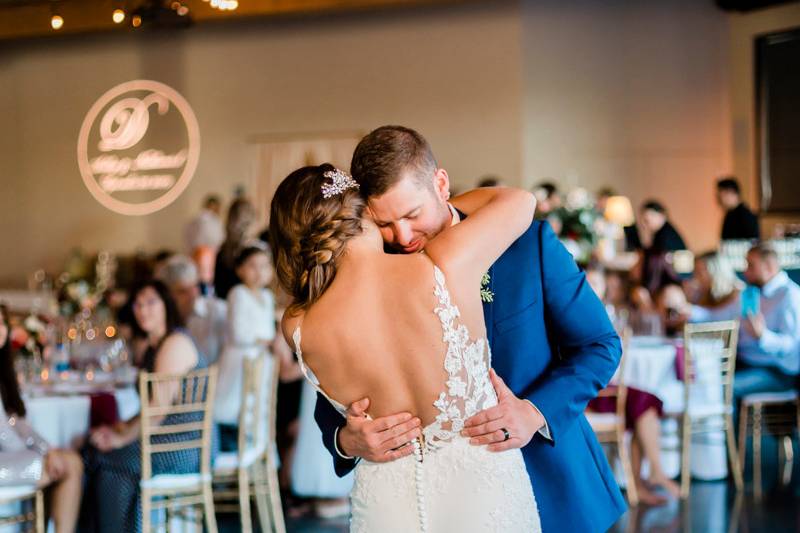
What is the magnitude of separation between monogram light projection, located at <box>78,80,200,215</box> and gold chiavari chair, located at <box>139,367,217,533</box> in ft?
28.9

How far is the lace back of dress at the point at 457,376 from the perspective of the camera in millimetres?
2016

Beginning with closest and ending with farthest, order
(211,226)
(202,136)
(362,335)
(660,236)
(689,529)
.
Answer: (362,335) → (689,529) → (660,236) → (211,226) → (202,136)

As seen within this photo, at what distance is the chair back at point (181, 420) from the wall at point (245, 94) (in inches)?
296

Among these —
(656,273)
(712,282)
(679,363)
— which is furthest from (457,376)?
(712,282)

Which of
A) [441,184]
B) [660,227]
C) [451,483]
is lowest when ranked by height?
[451,483]

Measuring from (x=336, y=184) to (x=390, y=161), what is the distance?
0.14 m

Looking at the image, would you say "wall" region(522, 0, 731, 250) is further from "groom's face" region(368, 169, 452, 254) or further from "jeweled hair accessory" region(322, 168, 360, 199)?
"jeweled hair accessory" region(322, 168, 360, 199)

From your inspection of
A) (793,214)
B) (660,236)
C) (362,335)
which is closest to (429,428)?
(362,335)

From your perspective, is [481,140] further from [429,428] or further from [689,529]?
[429,428]

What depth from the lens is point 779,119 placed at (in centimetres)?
1170

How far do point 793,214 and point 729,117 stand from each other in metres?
1.65

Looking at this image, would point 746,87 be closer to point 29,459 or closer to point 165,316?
point 165,316

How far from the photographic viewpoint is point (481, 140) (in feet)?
40.0

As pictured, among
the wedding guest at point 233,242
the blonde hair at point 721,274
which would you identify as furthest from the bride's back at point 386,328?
the blonde hair at point 721,274
